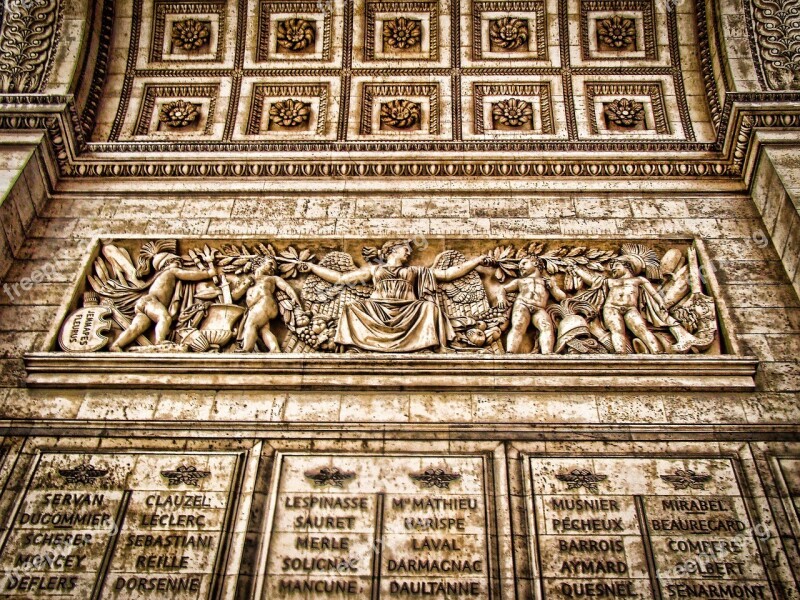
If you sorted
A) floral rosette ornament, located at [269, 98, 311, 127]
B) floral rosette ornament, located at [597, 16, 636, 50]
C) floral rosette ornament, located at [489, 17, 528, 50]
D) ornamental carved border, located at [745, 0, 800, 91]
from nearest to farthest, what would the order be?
ornamental carved border, located at [745, 0, 800, 91] → floral rosette ornament, located at [269, 98, 311, 127] → floral rosette ornament, located at [597, 16, 636, 50] → floral rosette ornament, located at [489, 17, 528, 50]

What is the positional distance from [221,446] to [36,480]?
1709mm

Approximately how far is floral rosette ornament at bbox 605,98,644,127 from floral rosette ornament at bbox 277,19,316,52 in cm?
432

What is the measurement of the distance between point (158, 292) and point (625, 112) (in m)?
6.50

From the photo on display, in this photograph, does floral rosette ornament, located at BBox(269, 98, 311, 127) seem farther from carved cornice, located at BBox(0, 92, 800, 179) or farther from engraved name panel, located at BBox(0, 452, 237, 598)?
engraved name panel, located at BBox(0, 452, 237, 598)

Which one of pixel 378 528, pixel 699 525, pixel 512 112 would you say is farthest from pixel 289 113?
pixel 699 525

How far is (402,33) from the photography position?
38.4ft

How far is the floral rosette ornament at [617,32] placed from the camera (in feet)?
37.8

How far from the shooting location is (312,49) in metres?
11.8

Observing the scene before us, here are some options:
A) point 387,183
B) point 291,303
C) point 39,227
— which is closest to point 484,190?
point 387,183

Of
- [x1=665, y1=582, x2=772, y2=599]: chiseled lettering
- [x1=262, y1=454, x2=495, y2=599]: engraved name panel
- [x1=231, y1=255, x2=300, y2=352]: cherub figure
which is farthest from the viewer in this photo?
[x1=231, y1=255, x2=300, y2=352]: cherub figure

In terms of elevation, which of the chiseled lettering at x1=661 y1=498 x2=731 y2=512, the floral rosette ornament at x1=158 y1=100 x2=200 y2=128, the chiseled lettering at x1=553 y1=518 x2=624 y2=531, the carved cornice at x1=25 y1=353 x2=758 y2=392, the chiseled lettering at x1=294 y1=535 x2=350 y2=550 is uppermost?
the floral rosette ornament at x1=158 y1=100 x2=200 y2=128

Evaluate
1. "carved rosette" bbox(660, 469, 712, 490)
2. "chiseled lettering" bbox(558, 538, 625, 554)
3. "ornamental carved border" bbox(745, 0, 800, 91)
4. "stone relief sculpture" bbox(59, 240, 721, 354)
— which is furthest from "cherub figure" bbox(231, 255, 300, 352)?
"ornamental carved border" bbox(745, 0, 800, 91)

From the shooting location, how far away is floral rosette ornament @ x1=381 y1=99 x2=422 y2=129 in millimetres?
11039

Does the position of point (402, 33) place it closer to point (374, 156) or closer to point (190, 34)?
point (374, 156)
